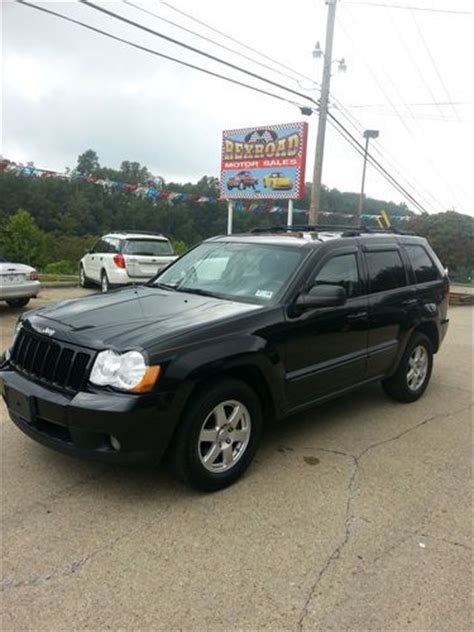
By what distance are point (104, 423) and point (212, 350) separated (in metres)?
0.78

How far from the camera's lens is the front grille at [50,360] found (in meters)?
3.31

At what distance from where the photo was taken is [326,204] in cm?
3812

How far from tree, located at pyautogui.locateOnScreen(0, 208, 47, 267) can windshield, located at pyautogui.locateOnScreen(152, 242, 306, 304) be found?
856 inches

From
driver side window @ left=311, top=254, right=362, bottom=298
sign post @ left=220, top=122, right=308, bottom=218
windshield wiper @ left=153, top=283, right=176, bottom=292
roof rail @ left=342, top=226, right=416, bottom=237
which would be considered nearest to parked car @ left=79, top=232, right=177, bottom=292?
sign post @ left=220, top=122, right=308, bottom=218

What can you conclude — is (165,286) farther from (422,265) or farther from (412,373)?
(422,265)

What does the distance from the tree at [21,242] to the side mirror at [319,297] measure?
2297 centimetres

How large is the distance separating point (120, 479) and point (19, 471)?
2.28 ft

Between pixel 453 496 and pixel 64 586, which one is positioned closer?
pixel 64 586

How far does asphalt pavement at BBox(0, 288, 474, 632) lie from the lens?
2.50 metres

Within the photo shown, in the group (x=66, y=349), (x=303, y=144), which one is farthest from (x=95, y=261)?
(x=66, y=349)

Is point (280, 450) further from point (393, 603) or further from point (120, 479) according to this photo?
point (393, 603)

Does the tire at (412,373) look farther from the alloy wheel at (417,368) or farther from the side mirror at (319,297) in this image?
the side mirror at (319,297)

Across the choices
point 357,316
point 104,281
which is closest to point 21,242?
point 104,281

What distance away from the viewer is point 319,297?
413 cm
